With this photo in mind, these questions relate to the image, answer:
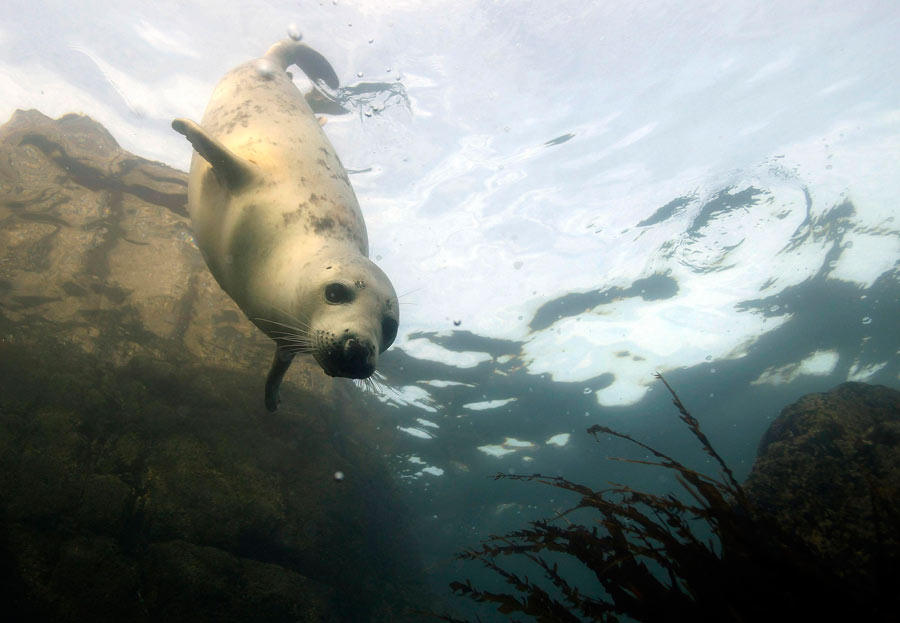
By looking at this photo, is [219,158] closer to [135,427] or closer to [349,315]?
[349,315]

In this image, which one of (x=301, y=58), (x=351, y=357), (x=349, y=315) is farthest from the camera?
(x=301, y=58)

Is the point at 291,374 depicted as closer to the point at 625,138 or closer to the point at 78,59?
the point at 78,59

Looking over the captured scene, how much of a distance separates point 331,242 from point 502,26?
5597 mm

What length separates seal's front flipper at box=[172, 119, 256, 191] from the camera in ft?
7.86

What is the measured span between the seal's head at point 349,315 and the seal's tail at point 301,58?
2819 mm

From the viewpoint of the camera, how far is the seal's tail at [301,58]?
4.05 meters

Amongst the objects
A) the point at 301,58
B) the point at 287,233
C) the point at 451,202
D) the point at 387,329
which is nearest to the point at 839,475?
the point at 387,329

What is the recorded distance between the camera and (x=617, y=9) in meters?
6.37

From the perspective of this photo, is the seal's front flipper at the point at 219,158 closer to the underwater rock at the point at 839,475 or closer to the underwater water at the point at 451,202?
the underwater rock at the point at 839,475

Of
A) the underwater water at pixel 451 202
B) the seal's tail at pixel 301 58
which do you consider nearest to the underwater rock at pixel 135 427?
the underwater water at pixel 451 202

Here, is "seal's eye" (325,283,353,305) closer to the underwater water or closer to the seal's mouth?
the seal's mouth

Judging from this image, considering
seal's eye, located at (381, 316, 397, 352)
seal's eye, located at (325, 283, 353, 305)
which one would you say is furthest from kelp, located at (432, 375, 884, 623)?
seal's eye, located at (325, 283, 353, 305)

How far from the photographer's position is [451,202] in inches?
335

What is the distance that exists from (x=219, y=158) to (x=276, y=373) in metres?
1.82
